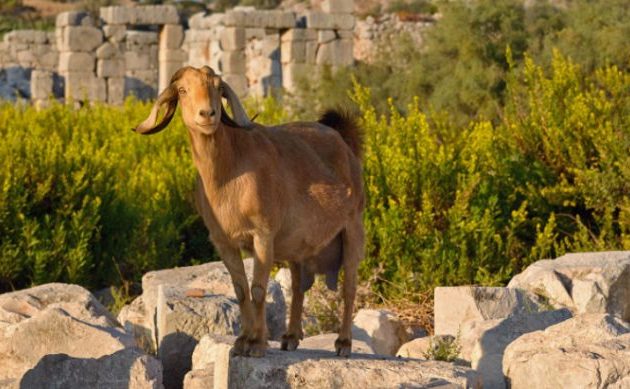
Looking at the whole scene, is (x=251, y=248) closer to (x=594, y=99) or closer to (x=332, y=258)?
(x=332, y=258)

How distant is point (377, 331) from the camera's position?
7.37m

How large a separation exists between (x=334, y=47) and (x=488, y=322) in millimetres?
21823

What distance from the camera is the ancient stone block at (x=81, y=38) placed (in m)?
29.5

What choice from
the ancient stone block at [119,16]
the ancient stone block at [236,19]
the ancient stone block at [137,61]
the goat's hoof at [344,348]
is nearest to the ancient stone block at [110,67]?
the ancient stone block at [119,16]

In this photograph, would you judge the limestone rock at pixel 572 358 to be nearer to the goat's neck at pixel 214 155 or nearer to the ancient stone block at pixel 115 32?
the goat's neck at pixel 214 155

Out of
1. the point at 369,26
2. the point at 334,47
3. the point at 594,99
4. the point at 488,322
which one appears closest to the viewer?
the point at 488,322

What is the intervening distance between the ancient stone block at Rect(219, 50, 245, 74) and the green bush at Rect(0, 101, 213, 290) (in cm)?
1662

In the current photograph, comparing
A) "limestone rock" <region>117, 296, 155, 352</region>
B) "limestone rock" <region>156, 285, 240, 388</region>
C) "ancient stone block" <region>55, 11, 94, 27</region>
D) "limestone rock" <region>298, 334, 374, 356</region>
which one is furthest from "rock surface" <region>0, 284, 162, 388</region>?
"ancient stone block" <region>55, 11, 94, 27</region>

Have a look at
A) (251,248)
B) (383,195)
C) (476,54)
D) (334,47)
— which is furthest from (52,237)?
(334,47)

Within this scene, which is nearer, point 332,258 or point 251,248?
point 251,248

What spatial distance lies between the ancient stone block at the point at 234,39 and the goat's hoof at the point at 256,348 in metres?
23.8

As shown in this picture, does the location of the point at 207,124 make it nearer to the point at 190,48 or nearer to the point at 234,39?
the point at 234,39

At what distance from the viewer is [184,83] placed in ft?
15.6

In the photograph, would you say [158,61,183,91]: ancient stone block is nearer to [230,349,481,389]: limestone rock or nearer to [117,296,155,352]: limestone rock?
[117,296,155,352]: limestone rock
